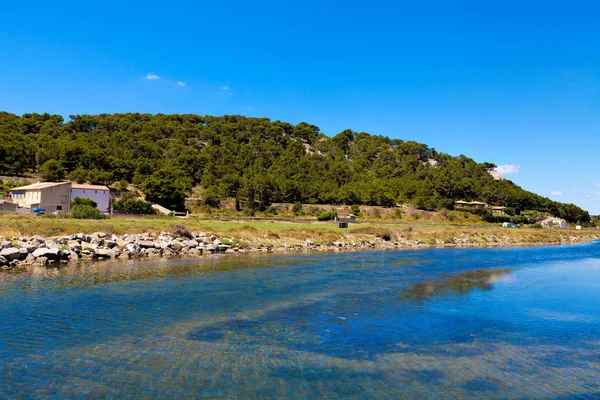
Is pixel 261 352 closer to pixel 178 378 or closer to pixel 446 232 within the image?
pixel 178 378

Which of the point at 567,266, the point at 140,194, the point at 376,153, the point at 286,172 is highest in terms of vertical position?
the point at 376,153

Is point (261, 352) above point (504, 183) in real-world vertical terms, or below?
below

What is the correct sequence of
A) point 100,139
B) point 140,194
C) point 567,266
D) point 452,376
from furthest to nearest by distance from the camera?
point 100,139 → point 140,194 → point 567,266 → point 452,376

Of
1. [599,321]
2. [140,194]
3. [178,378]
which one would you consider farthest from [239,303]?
[140,194]

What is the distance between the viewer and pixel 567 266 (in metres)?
34.4

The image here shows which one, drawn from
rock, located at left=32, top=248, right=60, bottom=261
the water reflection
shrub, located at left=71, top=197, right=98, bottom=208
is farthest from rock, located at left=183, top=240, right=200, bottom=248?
shrub, located at left=71, top=197, right=98, bottom=208

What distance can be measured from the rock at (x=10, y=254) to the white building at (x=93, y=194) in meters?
38.4

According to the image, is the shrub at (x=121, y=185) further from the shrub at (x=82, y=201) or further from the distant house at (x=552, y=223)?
the distant house at (x=552, y=223)

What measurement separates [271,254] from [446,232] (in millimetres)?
34463

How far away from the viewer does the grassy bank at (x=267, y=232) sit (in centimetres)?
3181

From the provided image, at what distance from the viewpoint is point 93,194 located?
60.9 metres

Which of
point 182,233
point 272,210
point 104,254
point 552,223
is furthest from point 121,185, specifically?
point 552,223

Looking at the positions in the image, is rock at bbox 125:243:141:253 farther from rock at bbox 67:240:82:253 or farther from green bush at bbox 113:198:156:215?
green bush at bbox 113:198:156:215

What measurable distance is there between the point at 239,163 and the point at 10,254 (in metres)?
86.0
